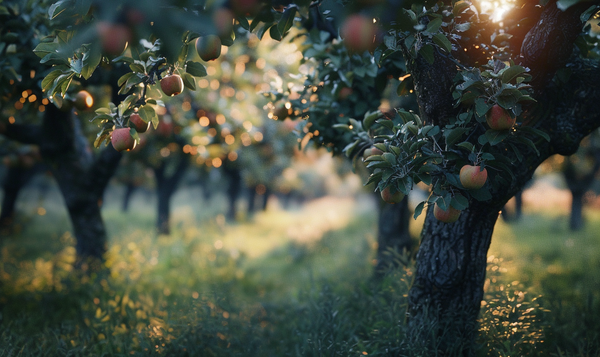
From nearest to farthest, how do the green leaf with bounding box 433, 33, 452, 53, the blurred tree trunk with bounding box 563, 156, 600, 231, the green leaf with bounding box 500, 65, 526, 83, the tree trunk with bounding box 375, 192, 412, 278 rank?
the green leaf with bounding box 500, 65, 526, 83, the green leaf with bounding box 433, 33, 452, 53, the tree trunk with bounding box 375, 192, 412, 278, the blurred tree trunk with bounding box 563, 156, 600, 231

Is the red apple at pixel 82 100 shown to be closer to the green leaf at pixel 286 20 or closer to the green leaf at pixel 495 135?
the green leaf at pixel 286 20

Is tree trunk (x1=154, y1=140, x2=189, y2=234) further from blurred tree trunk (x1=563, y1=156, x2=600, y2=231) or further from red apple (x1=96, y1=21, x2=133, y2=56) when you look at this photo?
blurred tree trunk (x1=563, y1=156, x2=600, y2=231)

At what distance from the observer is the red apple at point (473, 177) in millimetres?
2047

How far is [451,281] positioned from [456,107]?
1.38 meters

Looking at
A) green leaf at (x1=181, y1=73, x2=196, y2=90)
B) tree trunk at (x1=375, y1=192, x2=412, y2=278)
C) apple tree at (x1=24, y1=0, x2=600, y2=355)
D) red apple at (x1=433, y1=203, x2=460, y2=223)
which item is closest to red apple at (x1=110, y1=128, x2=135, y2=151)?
apple tree at (x1=24, y1=0, x2=600, y2=355)

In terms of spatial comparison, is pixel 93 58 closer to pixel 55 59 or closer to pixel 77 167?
pixel 55 59

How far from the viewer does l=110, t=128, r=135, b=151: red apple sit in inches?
90.3

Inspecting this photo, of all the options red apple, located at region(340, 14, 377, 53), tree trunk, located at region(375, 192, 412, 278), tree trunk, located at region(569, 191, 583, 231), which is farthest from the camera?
tree trunk, located at region(569, 191, 583, 231)

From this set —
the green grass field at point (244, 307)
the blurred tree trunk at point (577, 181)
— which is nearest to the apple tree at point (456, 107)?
the green grass field at point (244, 307)

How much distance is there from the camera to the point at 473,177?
2049 millimetres

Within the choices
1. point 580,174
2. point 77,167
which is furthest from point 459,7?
point 580,174

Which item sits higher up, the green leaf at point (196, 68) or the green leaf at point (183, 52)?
the green leaf at point (196, 68)

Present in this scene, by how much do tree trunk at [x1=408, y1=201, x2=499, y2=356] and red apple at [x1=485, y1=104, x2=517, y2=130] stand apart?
2.46ft

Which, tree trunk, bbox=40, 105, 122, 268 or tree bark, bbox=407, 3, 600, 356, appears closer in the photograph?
tree bark, bbox=407, 3, 600, 356
